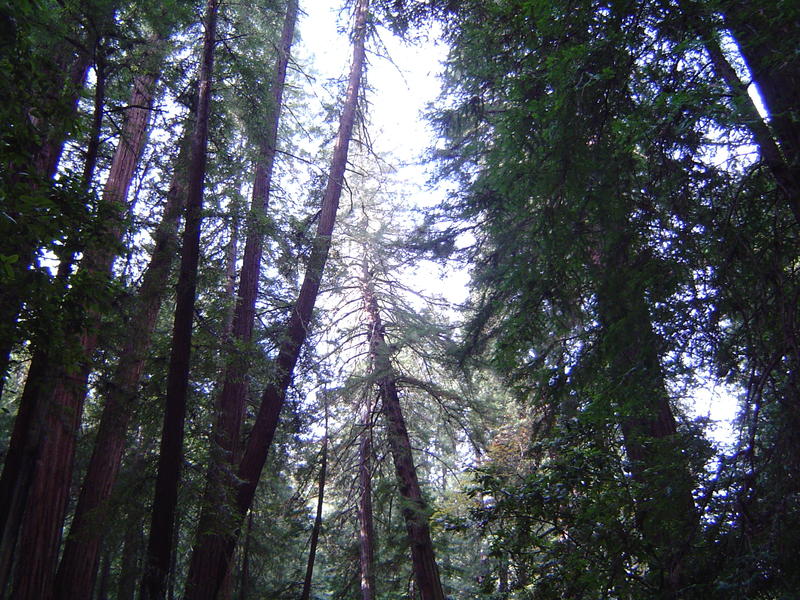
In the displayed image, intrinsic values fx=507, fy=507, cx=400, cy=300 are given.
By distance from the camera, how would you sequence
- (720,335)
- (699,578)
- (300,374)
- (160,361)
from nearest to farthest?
(699,578)
(720,335)
(160,361)
(300,374)

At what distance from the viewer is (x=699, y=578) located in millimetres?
3031

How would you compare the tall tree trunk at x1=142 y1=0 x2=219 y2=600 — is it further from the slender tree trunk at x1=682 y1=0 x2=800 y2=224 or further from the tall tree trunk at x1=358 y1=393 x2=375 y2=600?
the tall tree trunk at x1=358 y1=393 x2=375 y2=600

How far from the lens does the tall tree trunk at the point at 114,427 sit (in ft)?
20.6

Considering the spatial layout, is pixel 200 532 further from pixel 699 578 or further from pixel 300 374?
pixel 699 578

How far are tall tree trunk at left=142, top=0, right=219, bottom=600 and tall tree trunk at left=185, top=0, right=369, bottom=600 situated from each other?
3.37 feet

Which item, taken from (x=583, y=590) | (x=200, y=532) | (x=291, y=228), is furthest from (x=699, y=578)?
(x=291, y=228)

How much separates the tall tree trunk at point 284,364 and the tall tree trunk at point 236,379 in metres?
0.08

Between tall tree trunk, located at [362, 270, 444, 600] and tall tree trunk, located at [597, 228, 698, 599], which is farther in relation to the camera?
tall tree trunk, located at [362, 270, 444, 600]

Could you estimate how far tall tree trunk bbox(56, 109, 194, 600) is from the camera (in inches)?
248

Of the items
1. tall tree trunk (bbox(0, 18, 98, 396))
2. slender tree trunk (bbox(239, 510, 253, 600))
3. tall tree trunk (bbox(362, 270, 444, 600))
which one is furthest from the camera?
slender tree trunk (bbox(239, 510, 253, 600))

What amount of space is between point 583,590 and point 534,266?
2913 millimetres

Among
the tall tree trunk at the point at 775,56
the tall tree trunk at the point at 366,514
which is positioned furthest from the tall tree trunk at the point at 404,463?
the tall tree trunk at the point at 775,56

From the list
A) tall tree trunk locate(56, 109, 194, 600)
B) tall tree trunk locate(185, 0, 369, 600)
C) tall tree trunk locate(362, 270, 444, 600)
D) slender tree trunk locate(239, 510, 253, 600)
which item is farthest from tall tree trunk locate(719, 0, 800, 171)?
slender tree trunk locate(239, 510, 253, 600)

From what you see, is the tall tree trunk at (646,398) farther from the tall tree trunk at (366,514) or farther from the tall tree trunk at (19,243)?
the tall tree trunk at (366,514)
